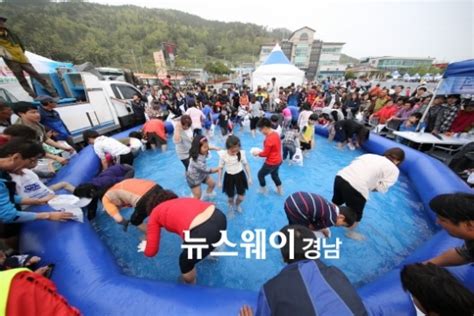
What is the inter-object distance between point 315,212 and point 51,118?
539 cm

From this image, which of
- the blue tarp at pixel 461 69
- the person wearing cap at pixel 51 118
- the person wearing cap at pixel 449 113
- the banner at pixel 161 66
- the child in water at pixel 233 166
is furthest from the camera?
the banner at pixel 161 66

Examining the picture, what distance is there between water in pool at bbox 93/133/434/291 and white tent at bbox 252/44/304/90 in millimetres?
11158

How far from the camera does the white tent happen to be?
14.1 meters

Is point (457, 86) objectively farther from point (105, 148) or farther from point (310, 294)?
point (105, 148)

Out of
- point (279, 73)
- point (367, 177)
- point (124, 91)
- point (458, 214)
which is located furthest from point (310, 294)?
point (279, 73)

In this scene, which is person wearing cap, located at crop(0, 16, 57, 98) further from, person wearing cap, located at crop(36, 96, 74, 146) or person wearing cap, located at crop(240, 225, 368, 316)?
person wearing cap, located at crop(240, 225, 368, 316)

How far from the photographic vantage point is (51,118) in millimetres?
4172

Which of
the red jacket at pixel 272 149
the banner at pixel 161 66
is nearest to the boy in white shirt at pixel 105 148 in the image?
the red jacket at pixel 272 149

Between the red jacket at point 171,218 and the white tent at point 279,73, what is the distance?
559 inches

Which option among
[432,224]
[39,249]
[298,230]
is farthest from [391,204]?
[39,249]

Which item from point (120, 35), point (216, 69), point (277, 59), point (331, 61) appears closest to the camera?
point (277, 59)

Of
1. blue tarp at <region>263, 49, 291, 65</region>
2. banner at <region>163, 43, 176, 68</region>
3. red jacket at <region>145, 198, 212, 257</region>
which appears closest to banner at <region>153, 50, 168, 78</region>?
banner at <region>163, 43, 176, 68</region>

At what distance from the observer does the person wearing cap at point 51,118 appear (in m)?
4.03

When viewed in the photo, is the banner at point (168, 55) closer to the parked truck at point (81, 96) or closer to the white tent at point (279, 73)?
the white tent at point (279, 73)
